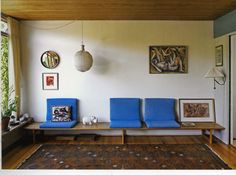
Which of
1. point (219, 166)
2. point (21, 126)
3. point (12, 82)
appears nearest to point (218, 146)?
point (219, 166)

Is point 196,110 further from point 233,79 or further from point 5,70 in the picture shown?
point 5,70

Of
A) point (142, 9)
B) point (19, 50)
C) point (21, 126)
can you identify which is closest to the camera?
point (142, 9)

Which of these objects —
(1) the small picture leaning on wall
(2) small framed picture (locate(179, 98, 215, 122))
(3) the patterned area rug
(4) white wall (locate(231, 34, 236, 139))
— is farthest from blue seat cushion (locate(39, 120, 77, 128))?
(4) white wall (locate(231, 34, 236, 139))

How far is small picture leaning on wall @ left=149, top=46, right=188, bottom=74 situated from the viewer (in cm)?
536

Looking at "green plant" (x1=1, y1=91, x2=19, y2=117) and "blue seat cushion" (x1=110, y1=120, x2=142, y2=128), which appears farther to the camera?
"blue seat cushion" (x1=110, y1=120, x2=142, y2=128)

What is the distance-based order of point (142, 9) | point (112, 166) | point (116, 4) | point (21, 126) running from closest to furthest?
point (112, 166), point (116, 4), point (142, 9), point (21, 126)

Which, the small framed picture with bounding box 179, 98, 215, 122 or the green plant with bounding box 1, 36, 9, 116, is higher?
the green plant with bounding box 1, 36, 9, 116

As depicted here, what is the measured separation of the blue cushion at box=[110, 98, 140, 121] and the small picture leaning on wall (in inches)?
30.0

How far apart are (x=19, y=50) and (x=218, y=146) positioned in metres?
4.24

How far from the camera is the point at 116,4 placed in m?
4.10

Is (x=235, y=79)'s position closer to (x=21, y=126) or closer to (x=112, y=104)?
(x=112, y=104)

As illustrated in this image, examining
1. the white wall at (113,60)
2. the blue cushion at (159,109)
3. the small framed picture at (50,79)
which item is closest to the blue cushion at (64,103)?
the white wall at (113,60)

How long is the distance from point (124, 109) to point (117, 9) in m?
2.00

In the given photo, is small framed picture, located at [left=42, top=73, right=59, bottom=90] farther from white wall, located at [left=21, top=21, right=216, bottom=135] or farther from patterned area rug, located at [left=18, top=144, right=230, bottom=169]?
patterned area rug, located at [left=18, top=144, right=230, bottom=169]
